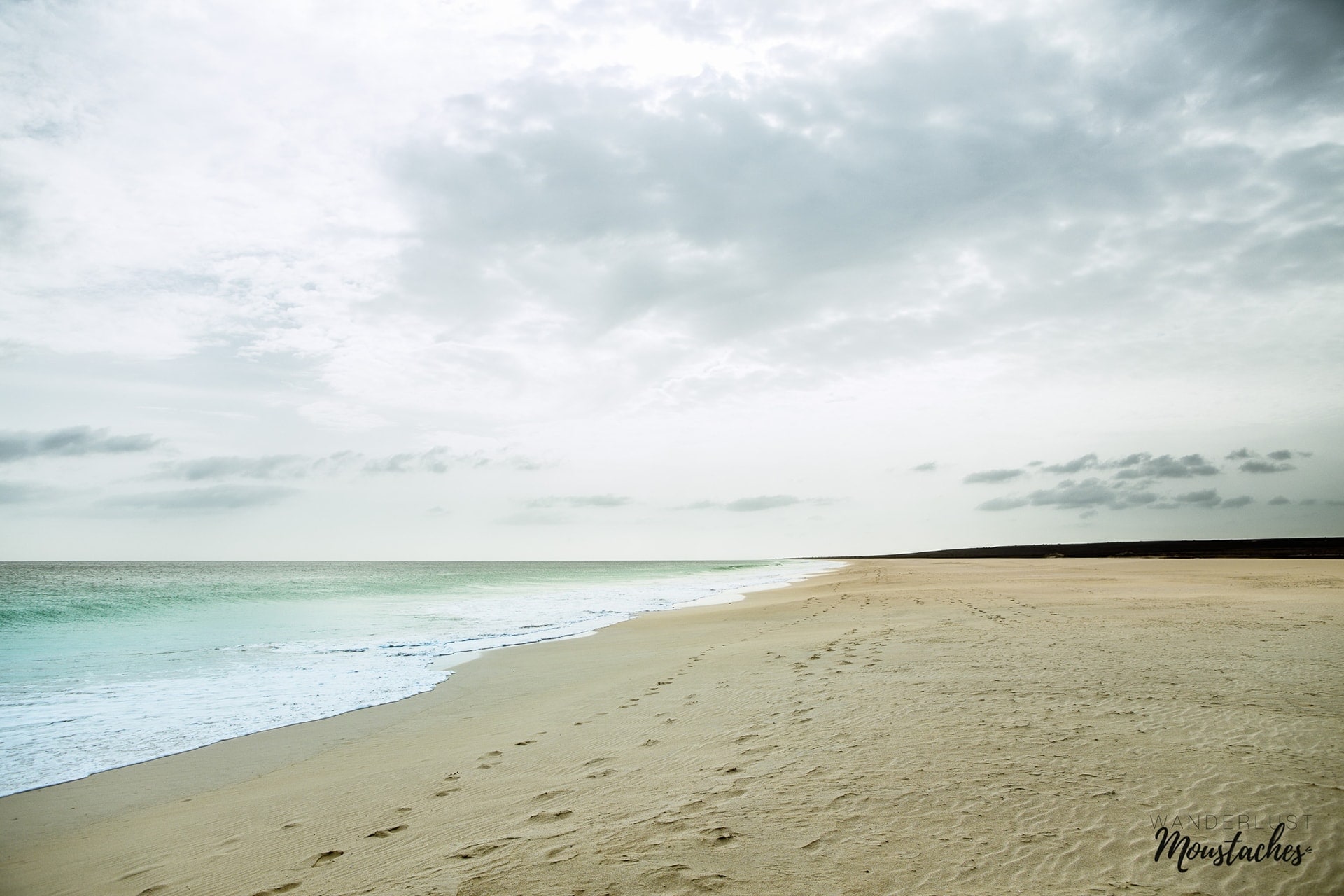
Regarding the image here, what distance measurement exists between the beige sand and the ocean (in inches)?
50.9

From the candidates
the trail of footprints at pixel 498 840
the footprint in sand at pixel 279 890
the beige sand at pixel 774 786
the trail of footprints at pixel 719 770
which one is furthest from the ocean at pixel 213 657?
the footprint in sand at pixel 279 890

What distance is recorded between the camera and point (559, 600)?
35906 mm

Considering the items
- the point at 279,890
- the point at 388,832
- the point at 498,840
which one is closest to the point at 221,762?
the point at 388,832

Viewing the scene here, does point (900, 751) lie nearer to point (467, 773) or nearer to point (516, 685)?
point (467, 773)

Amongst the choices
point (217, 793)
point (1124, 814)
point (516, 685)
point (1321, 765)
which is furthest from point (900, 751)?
point (516, 685)

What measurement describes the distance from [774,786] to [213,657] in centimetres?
1760

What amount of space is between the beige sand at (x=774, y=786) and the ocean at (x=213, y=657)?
4.24 ft

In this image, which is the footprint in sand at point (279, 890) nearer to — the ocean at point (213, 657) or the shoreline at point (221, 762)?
the shoreline at point (221, 762)

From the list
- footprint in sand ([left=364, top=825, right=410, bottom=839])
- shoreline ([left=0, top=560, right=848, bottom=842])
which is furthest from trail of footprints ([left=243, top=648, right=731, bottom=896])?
shoreline ([left=0, top=560, right=848, bottom=842])

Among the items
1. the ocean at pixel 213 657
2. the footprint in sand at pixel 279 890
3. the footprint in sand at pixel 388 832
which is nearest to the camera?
the footprint in sand at pixel 279 890

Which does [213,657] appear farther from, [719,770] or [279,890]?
[719,770]

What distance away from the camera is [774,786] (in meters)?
5.12

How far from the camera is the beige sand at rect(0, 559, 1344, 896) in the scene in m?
3.94

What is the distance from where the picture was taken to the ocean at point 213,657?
9266mm
